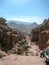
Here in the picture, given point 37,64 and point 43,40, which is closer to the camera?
point 37,64

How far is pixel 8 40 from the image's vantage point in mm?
45938

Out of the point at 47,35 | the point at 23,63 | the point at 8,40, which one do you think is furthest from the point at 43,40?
the point at 23,63

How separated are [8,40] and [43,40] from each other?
13598 millimetres

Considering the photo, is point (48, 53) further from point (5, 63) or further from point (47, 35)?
point (47, 35)

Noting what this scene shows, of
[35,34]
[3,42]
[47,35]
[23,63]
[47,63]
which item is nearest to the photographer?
[47,63]

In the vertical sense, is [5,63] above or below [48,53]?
below

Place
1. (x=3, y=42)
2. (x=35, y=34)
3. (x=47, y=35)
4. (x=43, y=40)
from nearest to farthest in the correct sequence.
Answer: (x=47, y=35) → (x=43, y=40) → (x=3, y=42) → (x=35, y=34)

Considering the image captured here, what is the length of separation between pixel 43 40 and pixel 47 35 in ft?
9.00

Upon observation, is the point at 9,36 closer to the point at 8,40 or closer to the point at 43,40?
the point at 8,40

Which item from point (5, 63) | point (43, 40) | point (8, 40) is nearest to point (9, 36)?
point (8, 40)

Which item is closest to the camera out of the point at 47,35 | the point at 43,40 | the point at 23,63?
the point at 23,63

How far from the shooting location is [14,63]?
12.3 m

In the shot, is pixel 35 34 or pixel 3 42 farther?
pixel 35 34

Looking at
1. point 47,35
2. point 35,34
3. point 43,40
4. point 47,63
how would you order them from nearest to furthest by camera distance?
point 47,63 → point 47,35 → point 43,40 → point 35,34
